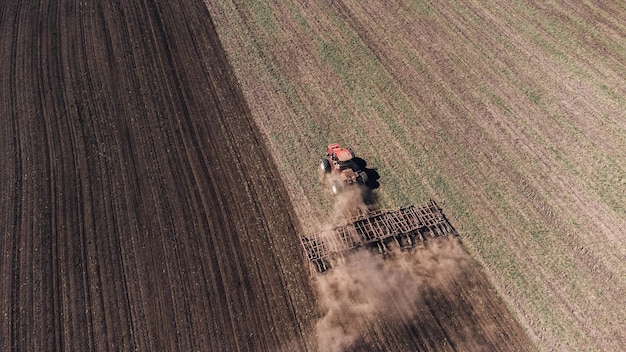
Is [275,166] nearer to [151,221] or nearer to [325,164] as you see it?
[325,164]

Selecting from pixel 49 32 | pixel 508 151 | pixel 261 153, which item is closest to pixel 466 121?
pixel 508 151

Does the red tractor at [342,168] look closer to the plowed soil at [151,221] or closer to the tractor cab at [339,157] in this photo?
the tractor cab at [339,157]

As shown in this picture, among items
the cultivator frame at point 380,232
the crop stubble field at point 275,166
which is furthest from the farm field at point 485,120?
the cultivator frame at point 380,232

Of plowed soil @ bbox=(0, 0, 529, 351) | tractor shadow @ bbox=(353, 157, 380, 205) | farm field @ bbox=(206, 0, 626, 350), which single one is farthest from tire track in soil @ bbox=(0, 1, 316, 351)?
tractor shadow @ bbox=(353, 157, 380, 205)

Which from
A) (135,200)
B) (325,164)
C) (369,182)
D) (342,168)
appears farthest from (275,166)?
(135,200)

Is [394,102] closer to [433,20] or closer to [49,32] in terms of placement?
[433,20]
